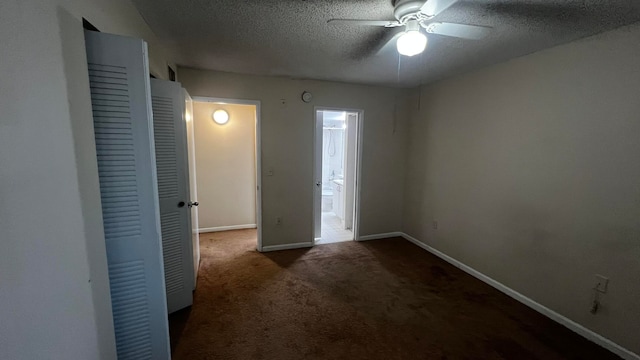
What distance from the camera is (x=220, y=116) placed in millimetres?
4098

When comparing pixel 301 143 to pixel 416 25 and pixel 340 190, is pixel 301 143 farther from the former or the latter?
pixel 416 25

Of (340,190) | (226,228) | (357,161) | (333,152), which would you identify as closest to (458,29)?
(357,161)

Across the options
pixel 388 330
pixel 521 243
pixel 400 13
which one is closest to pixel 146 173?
pixel 400 13

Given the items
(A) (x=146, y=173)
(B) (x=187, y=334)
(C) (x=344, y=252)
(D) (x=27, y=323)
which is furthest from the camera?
(C) (x=344, y=252)

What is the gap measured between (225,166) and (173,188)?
229 cm

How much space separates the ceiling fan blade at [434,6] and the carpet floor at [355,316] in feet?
7.21

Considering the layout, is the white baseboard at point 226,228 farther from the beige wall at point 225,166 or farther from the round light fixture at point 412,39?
the round light fixture at point 412,39

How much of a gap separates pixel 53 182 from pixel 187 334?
1.65 m

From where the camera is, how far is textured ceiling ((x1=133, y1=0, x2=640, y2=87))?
1.61 metres

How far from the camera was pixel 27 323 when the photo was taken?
729 mm

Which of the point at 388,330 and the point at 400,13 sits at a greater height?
the point at 400,13

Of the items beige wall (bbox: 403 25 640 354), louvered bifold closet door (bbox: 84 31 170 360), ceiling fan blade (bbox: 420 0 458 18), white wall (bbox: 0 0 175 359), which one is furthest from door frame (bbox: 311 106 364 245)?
white wall (bbox: 0 0 175 359)

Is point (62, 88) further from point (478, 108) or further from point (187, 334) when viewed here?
point (478, 108)

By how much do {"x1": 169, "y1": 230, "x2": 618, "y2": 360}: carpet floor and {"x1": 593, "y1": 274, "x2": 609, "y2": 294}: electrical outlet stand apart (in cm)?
42
